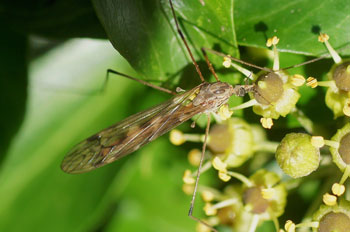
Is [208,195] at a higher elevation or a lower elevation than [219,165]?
lower

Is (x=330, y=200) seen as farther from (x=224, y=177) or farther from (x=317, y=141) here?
(x=224, y=177)

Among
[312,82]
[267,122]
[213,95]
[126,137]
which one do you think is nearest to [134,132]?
[126,137]

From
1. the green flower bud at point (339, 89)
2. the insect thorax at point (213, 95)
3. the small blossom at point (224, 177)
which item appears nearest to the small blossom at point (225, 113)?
the insect thorax at point (213, 95)

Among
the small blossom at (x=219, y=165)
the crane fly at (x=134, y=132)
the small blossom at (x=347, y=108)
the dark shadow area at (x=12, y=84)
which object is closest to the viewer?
the small blossom at (x=347, y=108)

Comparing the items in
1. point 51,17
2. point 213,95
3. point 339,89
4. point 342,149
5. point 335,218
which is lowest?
point 335,218

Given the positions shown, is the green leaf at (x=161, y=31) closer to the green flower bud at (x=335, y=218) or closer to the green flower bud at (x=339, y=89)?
the green flower bud at (x=339, y=89)

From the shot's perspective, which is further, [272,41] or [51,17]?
[51,17]
